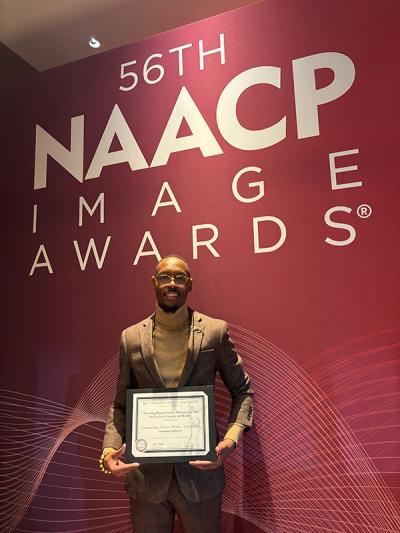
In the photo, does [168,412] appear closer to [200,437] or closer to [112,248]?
[200,437]

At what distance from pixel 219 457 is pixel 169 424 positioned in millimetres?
234

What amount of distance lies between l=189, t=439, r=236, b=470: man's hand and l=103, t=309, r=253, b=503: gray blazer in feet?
0.39

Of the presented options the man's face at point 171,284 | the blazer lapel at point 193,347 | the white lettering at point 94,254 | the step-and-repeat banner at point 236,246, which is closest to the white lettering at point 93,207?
the step-and-repeat banner at point 236,246

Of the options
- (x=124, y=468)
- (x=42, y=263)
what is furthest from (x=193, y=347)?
(x=42, y=263)

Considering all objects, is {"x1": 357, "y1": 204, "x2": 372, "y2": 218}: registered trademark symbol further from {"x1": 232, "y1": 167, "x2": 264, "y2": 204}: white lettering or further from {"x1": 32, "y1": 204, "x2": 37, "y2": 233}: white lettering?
{"x1": 32, "y1": 204, "x2": 37, "y2": 233}: white lettering

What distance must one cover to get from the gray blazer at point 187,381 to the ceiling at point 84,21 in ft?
8.59

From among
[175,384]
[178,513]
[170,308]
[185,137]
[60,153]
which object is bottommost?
[178,513]

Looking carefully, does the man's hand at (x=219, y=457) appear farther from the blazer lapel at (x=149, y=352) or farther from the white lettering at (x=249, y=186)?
the white lettering at (x=249, y=186)

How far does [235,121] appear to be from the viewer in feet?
10.4

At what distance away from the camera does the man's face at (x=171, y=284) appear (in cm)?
241

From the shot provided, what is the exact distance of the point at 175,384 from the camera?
239 centimetres

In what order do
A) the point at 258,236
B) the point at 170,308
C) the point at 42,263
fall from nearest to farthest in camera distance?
the point at 170,308 → the point at 258,236 → the point at 42,263

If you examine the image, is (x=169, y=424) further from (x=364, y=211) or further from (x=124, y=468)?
(x=364, y=211)

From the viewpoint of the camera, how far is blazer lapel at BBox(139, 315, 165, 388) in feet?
Result: 7.79
